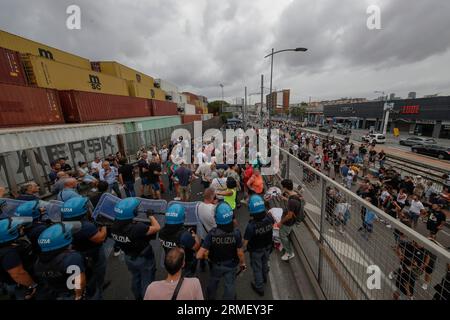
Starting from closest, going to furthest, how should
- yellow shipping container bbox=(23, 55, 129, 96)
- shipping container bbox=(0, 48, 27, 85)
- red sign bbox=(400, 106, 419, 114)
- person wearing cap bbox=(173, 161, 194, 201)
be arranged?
person wearing cap bbox=(173, 161, 194, 201), shipping container bbox=(0, 48, 27, 85), yellow shipping container bbox=(23, 55, 129, 96), red sign bbox=(400, 106, 419, 114)

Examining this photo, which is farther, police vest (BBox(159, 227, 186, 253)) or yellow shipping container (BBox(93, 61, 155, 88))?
yellow shipping container (BBox(93, 61, 155, 88))

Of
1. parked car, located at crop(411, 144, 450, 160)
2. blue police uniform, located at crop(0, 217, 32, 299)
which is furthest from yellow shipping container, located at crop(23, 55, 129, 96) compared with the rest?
parked car, located at crop(411, 144, 450, 160)

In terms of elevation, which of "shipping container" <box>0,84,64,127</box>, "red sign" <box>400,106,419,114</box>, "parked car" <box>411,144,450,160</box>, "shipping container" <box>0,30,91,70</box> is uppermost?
"shipping container" <box>0,30,91,70</box>

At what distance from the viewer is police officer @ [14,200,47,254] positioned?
2943 mm

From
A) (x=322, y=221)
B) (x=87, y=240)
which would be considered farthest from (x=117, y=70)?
(x=322, y=221)

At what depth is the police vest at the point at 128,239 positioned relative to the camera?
2.75m

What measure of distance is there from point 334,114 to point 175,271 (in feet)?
239

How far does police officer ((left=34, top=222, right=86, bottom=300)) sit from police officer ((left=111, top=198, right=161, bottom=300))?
1.83 ft

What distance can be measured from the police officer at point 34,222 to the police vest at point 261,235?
338 centimetres

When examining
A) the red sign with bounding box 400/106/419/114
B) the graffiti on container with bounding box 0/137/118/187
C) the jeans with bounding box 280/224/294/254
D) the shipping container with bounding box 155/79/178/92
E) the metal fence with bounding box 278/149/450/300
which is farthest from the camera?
the shipping container with bounding box 155/79/178/92

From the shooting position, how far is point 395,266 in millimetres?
2133

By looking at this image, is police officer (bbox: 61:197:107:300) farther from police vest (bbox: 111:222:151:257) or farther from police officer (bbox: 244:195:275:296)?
police officer (bbox: 244:195:275:296)
